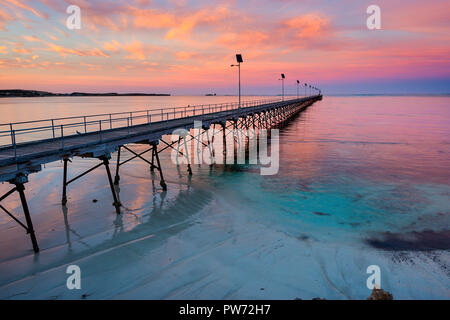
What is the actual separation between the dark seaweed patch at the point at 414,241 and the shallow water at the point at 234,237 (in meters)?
0.07

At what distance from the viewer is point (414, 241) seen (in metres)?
11.9

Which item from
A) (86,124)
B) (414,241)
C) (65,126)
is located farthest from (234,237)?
(86,124)

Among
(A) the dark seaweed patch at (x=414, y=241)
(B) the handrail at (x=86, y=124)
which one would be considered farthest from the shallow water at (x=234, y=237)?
(B) the handrail at (x=86, y=124)

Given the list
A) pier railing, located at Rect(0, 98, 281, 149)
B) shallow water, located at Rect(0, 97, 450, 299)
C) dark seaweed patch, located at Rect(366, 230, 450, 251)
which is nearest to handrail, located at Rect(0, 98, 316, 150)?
pier railing, located at Rect(0, 98, 281, 149)

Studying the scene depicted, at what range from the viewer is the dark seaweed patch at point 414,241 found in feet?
37.3

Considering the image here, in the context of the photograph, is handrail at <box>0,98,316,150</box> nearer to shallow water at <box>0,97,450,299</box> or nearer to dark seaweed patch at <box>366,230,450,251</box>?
shallow water at <box>0,97,450,299</box>

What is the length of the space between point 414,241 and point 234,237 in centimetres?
698

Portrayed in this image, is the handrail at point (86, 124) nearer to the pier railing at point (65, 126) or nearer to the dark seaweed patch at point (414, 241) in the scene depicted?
the pier railing at point (65, 126)

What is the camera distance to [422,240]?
12016 mm

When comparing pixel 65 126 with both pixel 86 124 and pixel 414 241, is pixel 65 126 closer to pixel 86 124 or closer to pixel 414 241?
pixel 86 124
